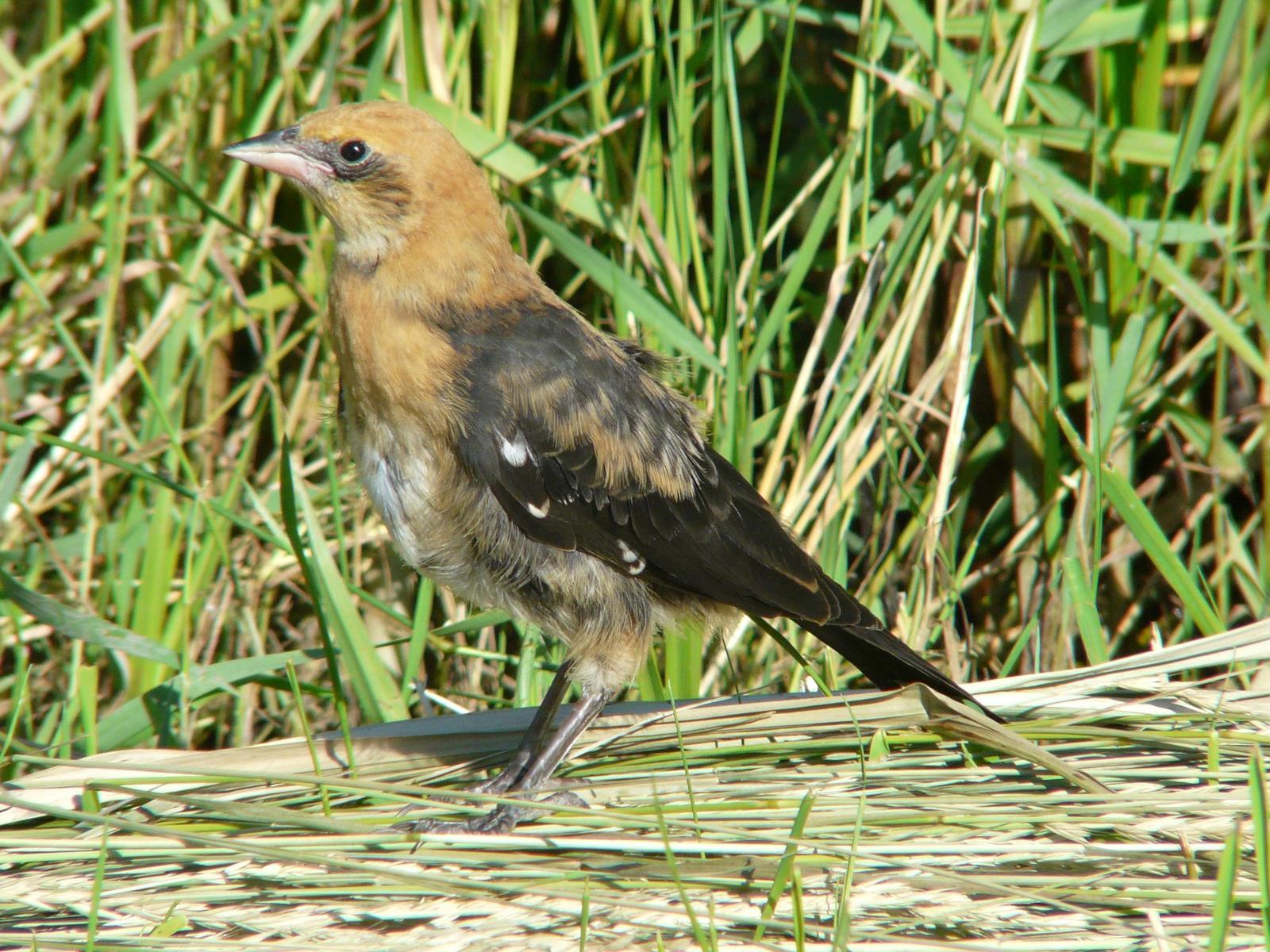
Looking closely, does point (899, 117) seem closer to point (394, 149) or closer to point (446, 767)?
point (394, 149)

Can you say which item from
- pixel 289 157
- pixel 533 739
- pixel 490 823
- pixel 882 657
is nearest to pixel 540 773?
pixel 533 739

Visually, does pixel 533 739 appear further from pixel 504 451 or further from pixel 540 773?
pixel 504 451

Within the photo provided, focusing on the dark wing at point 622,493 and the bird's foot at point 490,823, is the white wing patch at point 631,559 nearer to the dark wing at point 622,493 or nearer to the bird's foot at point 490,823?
the dark wing at point 622,493

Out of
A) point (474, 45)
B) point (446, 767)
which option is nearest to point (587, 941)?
point (446, 767)

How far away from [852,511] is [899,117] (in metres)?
1.24

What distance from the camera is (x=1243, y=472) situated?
4.09 metres

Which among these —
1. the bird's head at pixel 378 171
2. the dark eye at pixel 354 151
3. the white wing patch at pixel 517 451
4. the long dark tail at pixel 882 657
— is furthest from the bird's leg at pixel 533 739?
the dark eye at pixel 354 151

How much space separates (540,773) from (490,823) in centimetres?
28

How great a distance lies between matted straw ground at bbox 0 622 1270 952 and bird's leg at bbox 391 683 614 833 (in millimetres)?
48

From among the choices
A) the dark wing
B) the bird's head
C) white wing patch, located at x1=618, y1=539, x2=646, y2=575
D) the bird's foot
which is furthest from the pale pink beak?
the bird's foot

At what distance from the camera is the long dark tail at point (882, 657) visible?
9.86 feet

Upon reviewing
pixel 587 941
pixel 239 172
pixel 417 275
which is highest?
pixel 239 172

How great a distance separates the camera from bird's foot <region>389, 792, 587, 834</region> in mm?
2648

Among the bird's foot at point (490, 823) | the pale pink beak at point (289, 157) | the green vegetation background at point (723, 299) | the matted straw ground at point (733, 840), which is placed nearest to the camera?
the matted straw ground at point (733, 840)
